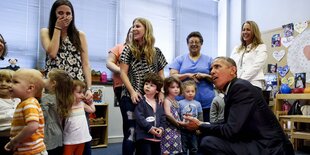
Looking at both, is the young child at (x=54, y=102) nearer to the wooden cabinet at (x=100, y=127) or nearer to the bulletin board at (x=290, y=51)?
the wooden cabinet at (x=100, y=127)

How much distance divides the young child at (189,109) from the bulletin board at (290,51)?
2456mm

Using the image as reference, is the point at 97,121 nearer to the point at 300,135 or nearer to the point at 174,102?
the point at 174,102

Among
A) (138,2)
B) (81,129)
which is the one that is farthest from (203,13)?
(81,129)

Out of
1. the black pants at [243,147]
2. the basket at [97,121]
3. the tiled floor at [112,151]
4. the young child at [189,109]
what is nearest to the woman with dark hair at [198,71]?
the young child at [189,109]

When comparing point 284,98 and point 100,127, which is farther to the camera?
point 284,98

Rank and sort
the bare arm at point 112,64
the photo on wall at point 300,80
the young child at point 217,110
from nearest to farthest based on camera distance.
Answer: the bare arm at point 112,64 → the young child at point 217,110 → the photo on wall at point 300,80

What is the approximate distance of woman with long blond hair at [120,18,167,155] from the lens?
7.46ft

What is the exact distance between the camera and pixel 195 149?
2.90 m

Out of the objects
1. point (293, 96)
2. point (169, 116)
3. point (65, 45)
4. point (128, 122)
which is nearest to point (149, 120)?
point (128, 122)

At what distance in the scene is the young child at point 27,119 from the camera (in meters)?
1.59

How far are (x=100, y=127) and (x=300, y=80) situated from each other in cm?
301

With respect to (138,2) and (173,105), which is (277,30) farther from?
(173,105)

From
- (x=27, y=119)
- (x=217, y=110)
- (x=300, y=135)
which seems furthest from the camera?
(x=300, y=135)

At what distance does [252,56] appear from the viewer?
2.78m
